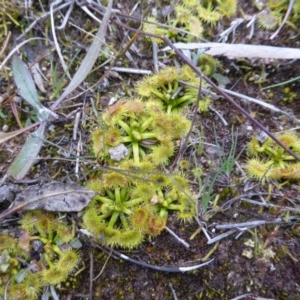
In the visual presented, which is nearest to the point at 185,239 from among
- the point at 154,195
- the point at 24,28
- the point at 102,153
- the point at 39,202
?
the point at 154,195

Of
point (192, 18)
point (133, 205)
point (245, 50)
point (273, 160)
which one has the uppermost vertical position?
point (192, 18)

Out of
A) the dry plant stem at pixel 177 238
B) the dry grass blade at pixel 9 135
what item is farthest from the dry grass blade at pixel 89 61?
the dry plant stem at pixel 177 238

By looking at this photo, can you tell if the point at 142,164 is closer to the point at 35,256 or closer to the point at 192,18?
the point at 35,256

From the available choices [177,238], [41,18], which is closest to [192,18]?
[41,18]

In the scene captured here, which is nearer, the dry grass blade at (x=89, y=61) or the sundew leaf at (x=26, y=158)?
the sundew leaf at (x=26, y=158)

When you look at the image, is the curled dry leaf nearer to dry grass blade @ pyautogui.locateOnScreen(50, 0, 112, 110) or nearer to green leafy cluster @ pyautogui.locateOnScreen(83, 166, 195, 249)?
green leafy cluster @ pyautogui.locateOnScreen(83, 166, 195, 249)

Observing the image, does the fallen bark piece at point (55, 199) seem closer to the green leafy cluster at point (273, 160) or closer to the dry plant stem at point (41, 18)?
the green leafy cluster at point (273, 160)
